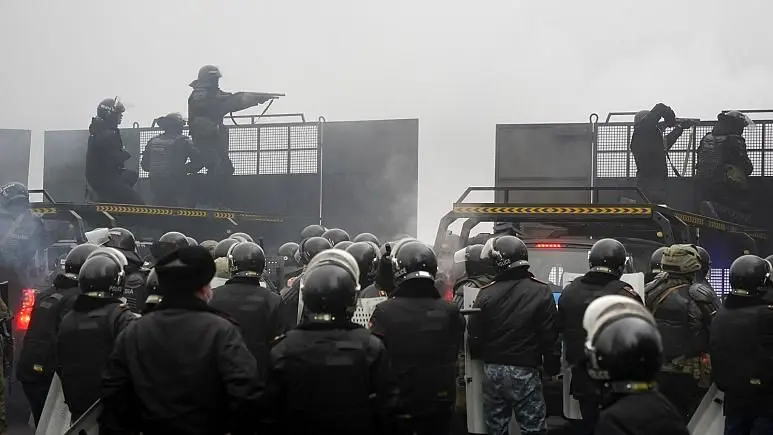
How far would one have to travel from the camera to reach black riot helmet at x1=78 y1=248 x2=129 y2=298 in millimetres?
6340

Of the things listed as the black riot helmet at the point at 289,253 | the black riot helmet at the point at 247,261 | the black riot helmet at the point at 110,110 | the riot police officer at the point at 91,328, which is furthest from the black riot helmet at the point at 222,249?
the black riot helmet at the point at 110,110

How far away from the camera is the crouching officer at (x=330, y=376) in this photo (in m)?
4.63

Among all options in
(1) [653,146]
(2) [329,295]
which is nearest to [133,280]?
(2) [329,295]

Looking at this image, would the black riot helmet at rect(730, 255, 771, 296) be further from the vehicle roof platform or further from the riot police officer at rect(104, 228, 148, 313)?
the riot police officer at rect(104, 228, 148, 313)

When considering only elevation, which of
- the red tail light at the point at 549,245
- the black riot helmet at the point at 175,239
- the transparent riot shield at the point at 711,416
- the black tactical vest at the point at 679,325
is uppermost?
the red tail light at the point at 549,245

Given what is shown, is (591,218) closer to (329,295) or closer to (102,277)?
(102,277)

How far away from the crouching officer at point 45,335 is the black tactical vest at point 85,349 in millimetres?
1187

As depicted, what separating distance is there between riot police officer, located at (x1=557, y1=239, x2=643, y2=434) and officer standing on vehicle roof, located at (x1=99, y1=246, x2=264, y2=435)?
132 inches

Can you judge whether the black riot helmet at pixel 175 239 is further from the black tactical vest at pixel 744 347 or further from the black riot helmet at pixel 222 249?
the black tactical vest at pixel 744 347

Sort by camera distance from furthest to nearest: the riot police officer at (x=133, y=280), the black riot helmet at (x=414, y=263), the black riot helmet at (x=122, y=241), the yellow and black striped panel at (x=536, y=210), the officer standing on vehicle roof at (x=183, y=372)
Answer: the yellow and black striped panel at (x=536, y=210)
the black riot helmet at (x=122, y=241)
the riot police officer at (x=133, y=280)
the black riot helmet at (x=414, y=263)
the officer standing on vehicle roof at (x=183, y=372)

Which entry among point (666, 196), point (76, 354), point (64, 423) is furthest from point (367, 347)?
point (666, 196)

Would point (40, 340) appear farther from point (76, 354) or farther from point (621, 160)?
point (621, 160)

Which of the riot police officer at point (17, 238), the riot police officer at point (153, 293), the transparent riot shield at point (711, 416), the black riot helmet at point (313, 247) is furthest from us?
the riot police officer at point (17, 238)

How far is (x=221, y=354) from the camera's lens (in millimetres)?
4570
